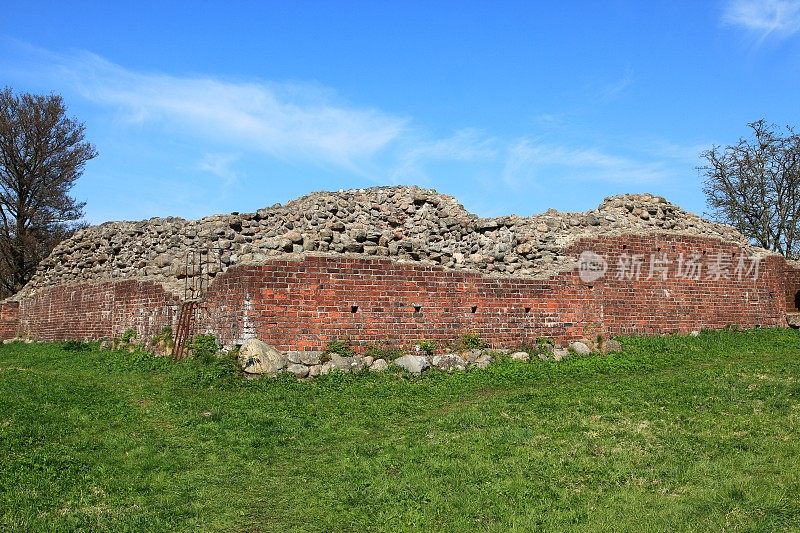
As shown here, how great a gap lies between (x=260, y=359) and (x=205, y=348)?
142cm

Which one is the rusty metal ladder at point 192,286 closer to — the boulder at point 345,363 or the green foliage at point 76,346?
the boulder at point 345,363

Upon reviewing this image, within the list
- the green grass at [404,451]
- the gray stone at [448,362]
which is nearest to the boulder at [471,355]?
the gray stone at [448,362]

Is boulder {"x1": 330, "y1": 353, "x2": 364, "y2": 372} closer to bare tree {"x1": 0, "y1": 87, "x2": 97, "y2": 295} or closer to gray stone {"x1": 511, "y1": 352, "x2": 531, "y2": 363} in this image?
gray stone {"x1": 511, "y1": 352, "x2": 531, "y2": 363}

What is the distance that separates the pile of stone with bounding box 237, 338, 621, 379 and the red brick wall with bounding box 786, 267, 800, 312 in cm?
881

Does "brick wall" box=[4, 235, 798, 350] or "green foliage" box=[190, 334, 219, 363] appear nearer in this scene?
"brick wall" box=[4, 235, 798, 350]

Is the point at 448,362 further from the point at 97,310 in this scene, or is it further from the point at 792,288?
the point at 792,288

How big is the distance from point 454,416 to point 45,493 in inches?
178

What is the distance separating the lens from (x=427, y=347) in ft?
37.0

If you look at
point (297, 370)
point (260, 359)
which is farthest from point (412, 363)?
point (260, 359)

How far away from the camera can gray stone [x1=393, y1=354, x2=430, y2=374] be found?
10797mm

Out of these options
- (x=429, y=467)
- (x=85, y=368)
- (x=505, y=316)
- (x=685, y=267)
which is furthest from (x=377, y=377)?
(x=685, y=267)

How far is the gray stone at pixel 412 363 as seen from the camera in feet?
35.4
